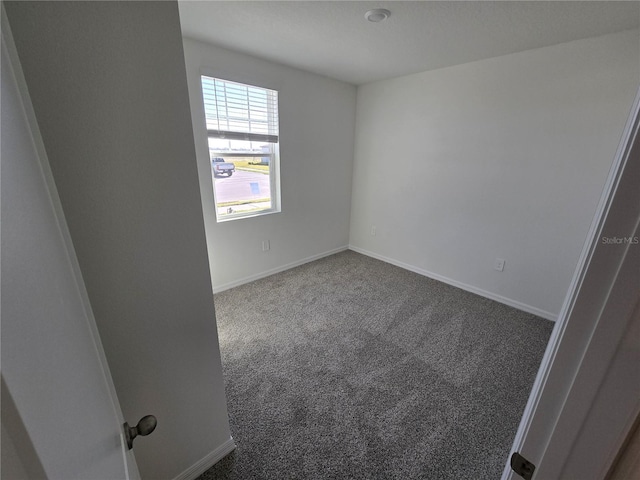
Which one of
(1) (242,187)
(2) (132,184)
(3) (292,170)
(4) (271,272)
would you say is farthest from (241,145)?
(2) (132,184)

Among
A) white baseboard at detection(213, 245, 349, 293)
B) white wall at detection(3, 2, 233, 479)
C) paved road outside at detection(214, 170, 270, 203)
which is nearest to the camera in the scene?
white wall at detection(3, 2, 233, 479)

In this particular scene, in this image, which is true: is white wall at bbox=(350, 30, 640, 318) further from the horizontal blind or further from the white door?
the white door

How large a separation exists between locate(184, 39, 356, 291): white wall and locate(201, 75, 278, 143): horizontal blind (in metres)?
0.07

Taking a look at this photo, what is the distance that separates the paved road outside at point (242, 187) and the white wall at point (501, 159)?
4.77ft

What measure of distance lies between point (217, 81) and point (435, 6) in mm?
1767

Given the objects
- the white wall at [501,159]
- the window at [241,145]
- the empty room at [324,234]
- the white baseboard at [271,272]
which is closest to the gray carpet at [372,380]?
the empty room at [324,234]

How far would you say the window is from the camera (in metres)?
2.39

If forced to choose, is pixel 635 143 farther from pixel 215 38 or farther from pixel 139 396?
pixel 215 38

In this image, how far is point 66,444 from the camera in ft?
1.04

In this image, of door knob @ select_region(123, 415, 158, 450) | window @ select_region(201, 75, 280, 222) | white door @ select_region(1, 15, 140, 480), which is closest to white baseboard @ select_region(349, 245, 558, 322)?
window @ select_region(201, 75, 280, 222)

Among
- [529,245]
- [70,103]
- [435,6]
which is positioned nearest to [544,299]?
[529,245]

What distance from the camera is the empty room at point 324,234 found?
17.0 inches

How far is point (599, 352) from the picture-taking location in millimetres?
420

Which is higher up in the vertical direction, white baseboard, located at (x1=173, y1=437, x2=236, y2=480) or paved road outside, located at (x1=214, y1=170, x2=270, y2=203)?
paved road outside, located at (x1=214, y1=170, x2=270, y2=203)
